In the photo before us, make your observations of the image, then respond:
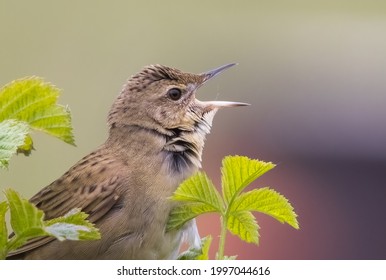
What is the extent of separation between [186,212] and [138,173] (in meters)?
0.76

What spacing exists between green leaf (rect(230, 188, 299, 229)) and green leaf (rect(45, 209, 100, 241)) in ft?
0.70

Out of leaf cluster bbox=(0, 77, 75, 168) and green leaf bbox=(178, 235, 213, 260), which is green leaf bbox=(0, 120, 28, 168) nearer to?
leaf cluster bbox=(0, 77, 75, 168)

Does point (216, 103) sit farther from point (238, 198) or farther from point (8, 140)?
point (8, 140)

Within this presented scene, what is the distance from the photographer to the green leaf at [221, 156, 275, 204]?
3.44ft

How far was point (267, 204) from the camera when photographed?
42.8 inches

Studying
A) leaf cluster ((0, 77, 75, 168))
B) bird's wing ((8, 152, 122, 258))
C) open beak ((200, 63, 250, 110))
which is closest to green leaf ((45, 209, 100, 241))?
leaf cluster ((0, 77, 75, 168))

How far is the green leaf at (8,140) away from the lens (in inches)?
37.1

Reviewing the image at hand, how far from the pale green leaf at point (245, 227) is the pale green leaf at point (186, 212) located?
4 cm

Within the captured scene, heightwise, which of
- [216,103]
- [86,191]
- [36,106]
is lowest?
[36,106]

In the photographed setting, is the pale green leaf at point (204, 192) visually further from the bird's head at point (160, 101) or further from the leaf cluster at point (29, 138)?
the bird's head at point (160, 101)

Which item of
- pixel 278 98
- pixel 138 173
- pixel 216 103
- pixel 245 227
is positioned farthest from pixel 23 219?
pixel 278 98

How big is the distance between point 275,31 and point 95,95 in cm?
155
